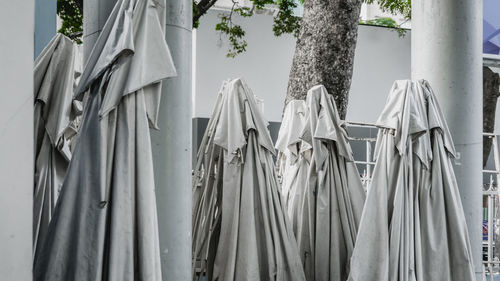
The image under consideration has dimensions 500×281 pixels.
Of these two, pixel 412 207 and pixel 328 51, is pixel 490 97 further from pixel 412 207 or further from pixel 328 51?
pixel 412 207

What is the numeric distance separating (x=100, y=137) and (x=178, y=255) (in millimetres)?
1030

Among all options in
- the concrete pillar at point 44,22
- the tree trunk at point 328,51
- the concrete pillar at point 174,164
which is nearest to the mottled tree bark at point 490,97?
the tree trunk at point 328,51

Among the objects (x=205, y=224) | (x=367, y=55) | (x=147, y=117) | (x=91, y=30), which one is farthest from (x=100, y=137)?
(x=367, y=55)

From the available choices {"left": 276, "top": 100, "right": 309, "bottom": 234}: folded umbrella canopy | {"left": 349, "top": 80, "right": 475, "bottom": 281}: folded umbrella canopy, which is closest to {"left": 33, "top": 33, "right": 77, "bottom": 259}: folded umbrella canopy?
{"left": 276, "top": 100, "right": 309, "bottom": 234}: folded umbrella canopy

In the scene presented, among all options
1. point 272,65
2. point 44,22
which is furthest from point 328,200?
point 272,65

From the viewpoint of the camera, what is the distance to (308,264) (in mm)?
6199

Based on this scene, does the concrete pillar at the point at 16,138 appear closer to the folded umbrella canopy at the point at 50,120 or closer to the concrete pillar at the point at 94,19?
the concrete pillar at the point at 94,19

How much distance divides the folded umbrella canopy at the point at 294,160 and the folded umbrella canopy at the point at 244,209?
0.47 m

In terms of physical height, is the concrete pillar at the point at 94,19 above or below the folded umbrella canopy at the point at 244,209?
above

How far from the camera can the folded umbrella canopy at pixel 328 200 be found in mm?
6051

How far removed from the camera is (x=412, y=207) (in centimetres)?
514

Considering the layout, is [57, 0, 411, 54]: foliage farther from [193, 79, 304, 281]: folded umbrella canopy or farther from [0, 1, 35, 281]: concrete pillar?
[0, 1, 35, 281]: concrete pillar

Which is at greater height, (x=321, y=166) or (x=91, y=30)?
(x=91, y=30)

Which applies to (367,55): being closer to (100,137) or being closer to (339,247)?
(339,247)
